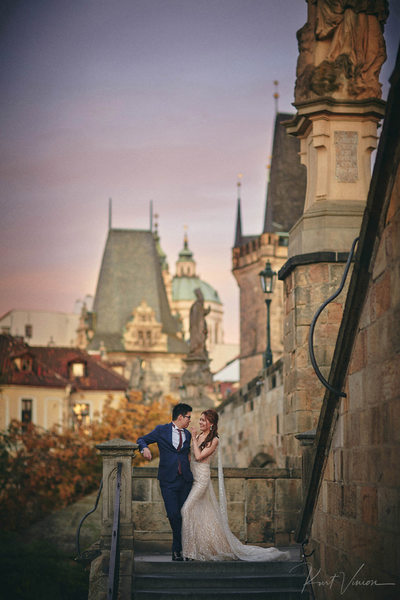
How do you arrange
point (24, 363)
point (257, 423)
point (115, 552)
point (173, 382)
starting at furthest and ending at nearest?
point (173, 382) < point (24, 363) < point (257, 423) < point (115, 552)

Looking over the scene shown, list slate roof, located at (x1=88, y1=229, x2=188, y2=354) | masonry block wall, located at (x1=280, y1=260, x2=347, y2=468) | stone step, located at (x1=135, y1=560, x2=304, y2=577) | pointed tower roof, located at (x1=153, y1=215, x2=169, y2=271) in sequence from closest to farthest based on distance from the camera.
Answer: stone step, located at (x1=135, y1=560, x2=304, y2=577), masonry block wall, located at (x1=280, y1=260, x2=347, y2=468), slate roof, located at (x1=88, y1=229, x2=188, y2=354), pointed tower roof, located at (x1=153, y1=215, x2=169, y2=271)

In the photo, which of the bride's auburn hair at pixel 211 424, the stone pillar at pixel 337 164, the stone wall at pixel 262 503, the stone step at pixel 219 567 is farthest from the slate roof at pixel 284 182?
the stone step at pixel 219 567

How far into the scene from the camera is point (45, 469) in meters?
46.1

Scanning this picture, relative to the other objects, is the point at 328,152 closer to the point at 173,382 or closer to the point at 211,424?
the point at 211,424

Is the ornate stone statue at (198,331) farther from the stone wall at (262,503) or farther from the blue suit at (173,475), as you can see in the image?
the blue suit at (173,475)

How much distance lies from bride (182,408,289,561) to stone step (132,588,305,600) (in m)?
0.80

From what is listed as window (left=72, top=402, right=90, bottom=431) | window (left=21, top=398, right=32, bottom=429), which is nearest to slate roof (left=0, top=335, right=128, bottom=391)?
window (left=21, top=398, right=32, bottom=429)

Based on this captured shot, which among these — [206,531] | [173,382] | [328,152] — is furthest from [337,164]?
[173,382]

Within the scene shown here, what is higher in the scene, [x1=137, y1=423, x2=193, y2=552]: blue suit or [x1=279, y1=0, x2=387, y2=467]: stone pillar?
[x1=279, y1=0, x2=387, y2=467]: stone pillar

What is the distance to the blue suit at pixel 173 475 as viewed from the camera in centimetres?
959

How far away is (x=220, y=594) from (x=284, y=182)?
257ft

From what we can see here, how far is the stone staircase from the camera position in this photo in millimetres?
8617

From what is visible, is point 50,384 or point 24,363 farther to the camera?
point 24,363

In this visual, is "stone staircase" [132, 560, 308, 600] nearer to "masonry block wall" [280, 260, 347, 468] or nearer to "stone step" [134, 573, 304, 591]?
"stone step" [134, 573, 304, 591]
